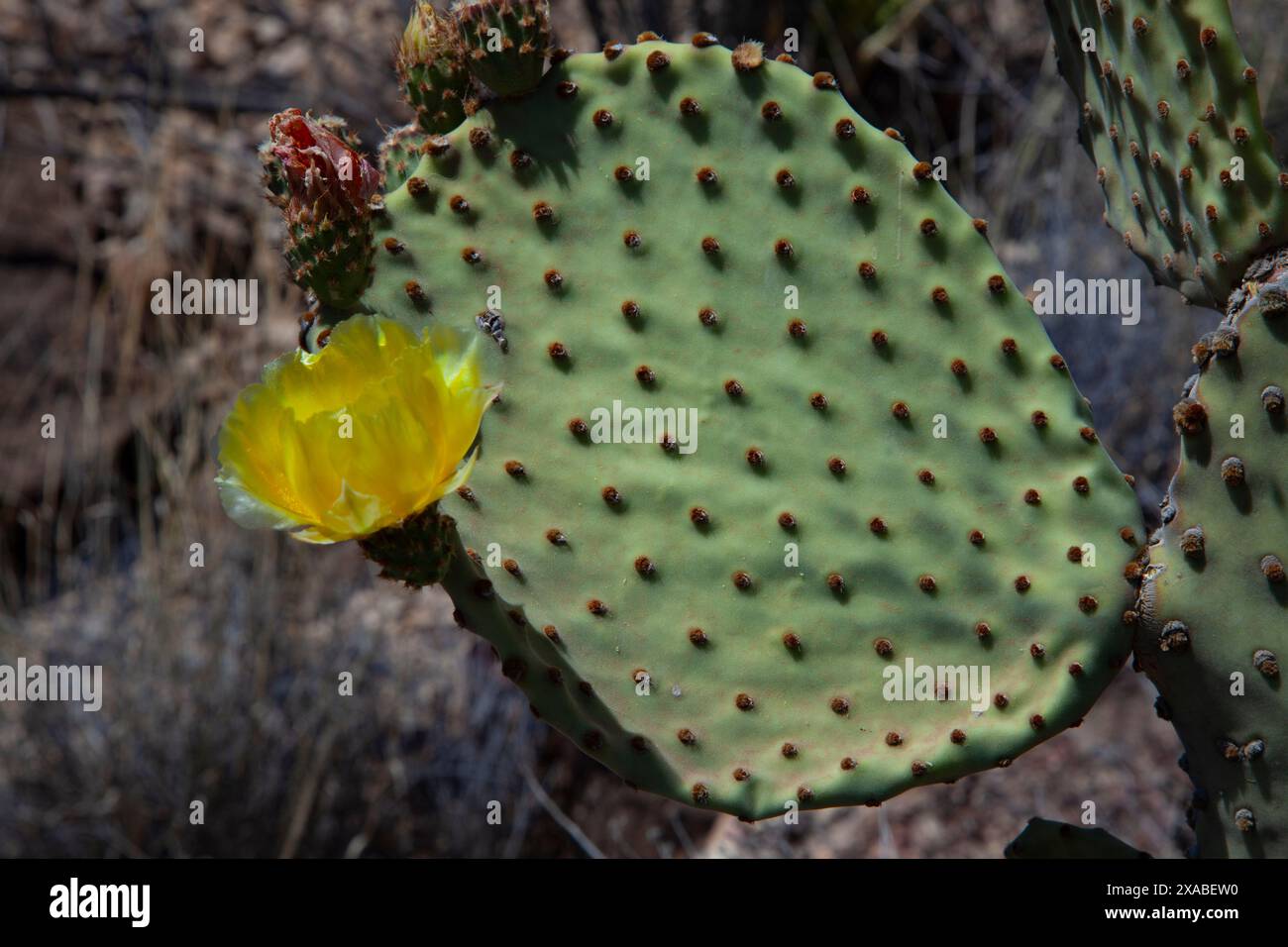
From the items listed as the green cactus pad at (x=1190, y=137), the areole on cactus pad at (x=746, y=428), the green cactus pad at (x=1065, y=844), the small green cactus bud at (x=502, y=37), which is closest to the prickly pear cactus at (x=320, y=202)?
the areole on cactus pad at (x=746, y=428)

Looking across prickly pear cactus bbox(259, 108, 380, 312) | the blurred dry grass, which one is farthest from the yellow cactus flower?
the blurred dry grass

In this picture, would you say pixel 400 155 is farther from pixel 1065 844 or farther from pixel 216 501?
pixel 216 501

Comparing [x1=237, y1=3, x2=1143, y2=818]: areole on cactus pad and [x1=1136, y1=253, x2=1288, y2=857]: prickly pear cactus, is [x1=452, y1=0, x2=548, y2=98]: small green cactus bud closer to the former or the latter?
[x1=237, y1=3, x2=1143, y2=818]: areole on cactus pad

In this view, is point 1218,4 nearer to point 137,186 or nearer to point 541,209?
point 541,209

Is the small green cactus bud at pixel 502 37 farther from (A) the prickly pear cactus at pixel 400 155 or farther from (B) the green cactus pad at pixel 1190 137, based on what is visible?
(B) the green cactus pad at pixel 1190 137

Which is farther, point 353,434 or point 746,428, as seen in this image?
point 746,428

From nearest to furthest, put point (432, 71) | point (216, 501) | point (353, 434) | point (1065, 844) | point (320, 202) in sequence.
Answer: point (353, 434)
point (320, 202)
point (432, 71)
point (1065, 844)
point (216, 501)

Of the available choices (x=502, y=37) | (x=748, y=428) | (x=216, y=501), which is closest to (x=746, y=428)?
(x=748, y=428)
